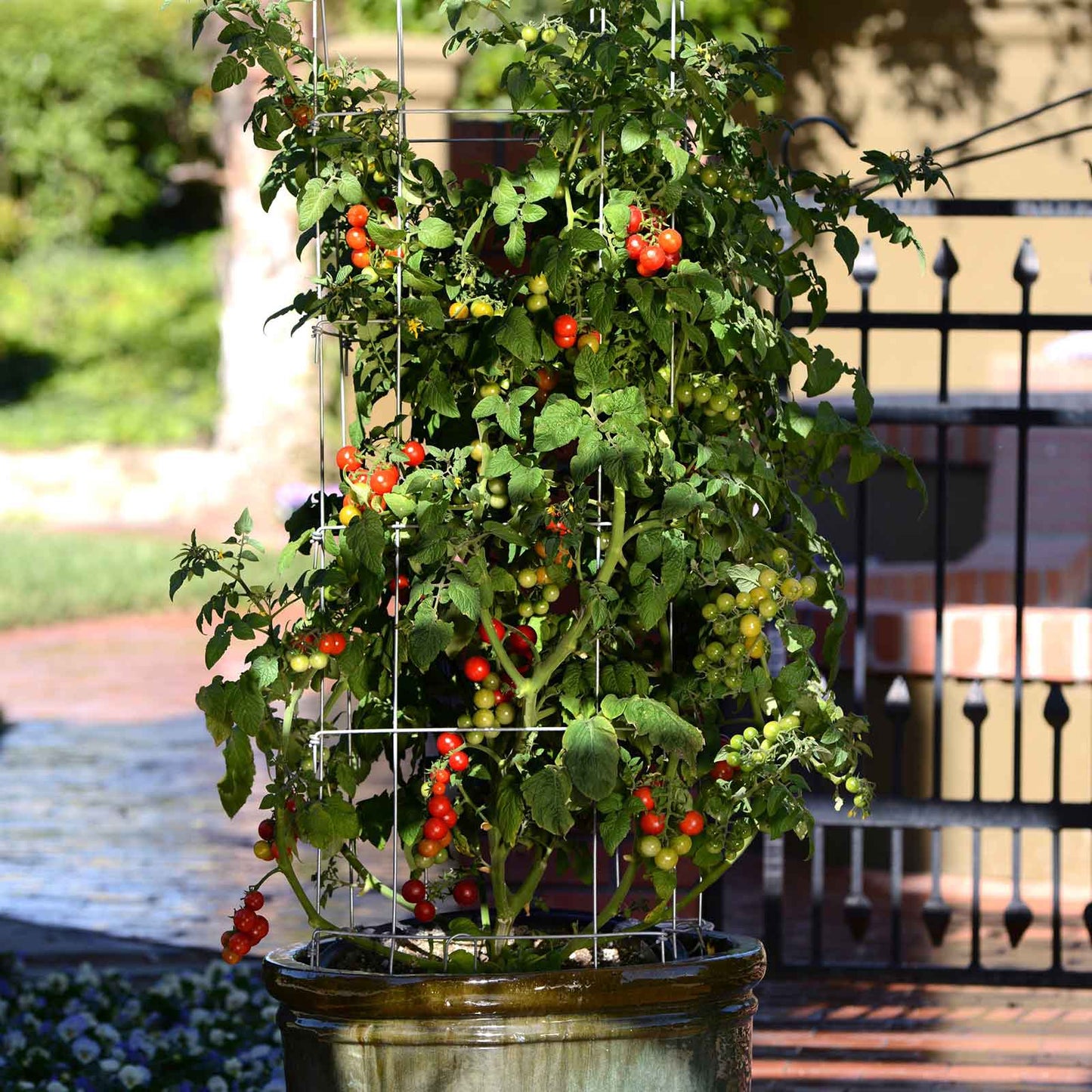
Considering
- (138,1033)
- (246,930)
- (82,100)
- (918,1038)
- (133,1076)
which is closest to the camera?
(246,930)

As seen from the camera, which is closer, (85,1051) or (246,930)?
(246,930)

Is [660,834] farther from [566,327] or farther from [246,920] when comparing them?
[566,327]

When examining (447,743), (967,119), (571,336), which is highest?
(967,119)

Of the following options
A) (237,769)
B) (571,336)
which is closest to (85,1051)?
(237,769)

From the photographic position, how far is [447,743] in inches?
89.5

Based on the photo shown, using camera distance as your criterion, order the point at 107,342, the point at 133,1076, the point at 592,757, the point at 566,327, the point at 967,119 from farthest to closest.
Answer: the point at 107,342 → the point at 967,119 → the point at 133,1076 → the point at 566,327 → the point at 592,757

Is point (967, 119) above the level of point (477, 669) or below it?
above

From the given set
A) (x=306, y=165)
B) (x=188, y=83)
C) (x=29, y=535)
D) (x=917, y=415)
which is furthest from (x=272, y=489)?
(x=306, y=165)

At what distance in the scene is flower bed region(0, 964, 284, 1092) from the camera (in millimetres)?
3670

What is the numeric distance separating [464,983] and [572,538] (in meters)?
0.54

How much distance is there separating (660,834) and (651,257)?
709 mm

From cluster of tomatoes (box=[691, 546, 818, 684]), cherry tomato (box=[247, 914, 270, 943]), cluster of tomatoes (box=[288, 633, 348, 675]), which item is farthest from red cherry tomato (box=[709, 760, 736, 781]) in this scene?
cherry tomato (box=[247, 914, 270, 943])

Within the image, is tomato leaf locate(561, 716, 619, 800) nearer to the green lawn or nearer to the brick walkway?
the brick walkway

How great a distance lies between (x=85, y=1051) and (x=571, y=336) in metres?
2.20
